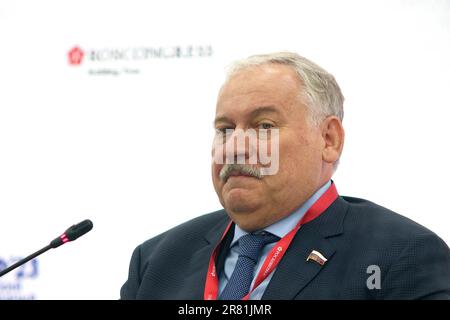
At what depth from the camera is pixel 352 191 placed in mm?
3223

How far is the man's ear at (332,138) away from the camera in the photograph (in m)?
2.46

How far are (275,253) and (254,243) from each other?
0.38 feet

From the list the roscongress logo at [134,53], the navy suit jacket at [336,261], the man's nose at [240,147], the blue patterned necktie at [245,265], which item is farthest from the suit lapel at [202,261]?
the roscongress logo at [134,53]

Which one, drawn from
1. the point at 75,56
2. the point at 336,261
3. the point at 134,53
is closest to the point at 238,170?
the point at 336,261

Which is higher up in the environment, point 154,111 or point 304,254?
point 154,111

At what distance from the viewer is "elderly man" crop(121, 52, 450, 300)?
6.99 ft

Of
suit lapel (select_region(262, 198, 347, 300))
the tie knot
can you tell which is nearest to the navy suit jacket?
suit lapel (select_region(262, 198, 347, 300))

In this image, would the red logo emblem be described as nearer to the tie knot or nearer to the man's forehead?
the man's forehead

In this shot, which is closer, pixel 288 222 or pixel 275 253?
pixel 275 253

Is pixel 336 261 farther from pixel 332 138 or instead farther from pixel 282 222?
pixel 332 138

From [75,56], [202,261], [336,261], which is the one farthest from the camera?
[75,56]

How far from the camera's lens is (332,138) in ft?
8.20

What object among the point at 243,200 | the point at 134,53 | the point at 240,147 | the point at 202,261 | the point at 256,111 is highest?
the point at 134,53
